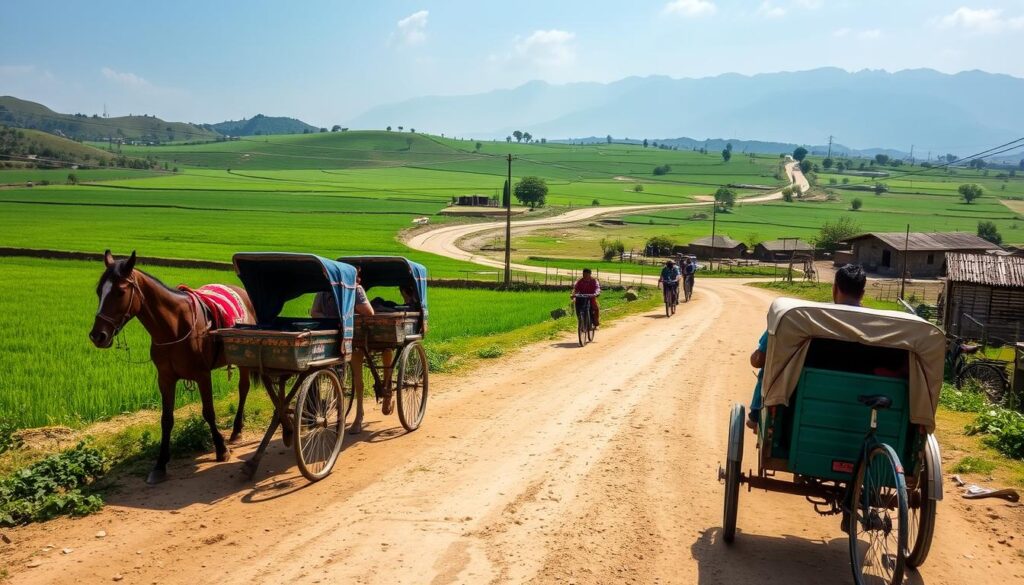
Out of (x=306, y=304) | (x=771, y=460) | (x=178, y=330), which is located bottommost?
(x=306, y=304)

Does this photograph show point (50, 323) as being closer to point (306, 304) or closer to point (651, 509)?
point (306, 304)

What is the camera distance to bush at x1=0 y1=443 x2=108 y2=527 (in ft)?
21.5

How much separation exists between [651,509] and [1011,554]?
2.95m

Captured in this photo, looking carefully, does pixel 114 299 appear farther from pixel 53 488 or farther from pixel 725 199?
pixel 725 199

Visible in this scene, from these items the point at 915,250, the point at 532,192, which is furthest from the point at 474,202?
the point at 915,250

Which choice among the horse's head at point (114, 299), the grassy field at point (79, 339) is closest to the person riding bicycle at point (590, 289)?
the grassy field at point (79, 339)

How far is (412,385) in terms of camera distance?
32.6ft

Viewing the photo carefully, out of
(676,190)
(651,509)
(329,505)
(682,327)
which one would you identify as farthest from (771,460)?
(676,190)

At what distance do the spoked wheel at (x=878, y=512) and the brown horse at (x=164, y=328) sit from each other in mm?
6438

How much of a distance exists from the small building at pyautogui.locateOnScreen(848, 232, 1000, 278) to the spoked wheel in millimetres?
58960

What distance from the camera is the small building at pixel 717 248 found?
72.8 meters

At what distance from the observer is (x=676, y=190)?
16250cm

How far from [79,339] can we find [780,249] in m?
66.7

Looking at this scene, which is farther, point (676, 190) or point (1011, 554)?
point (676, 190)
